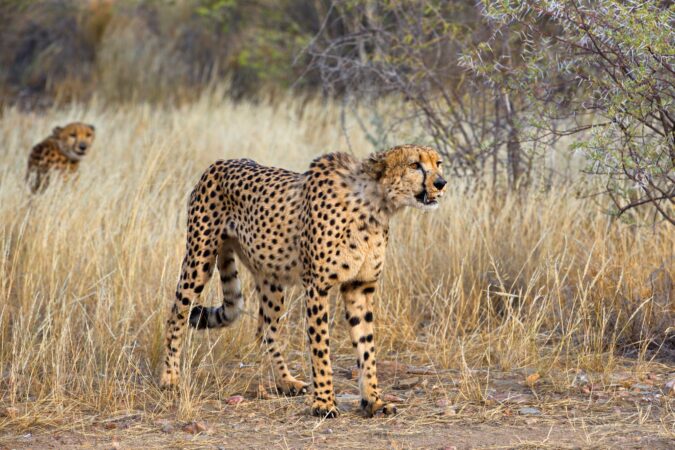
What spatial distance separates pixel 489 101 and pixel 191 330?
3181mm

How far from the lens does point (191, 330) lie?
429 centimetres

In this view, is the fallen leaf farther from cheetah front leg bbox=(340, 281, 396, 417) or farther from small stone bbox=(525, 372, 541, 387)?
small stone bbox=(525, 372, 541, 387)

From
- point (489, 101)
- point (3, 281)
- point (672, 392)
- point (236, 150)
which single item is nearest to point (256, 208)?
point (3, 281)

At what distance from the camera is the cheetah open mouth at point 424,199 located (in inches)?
148

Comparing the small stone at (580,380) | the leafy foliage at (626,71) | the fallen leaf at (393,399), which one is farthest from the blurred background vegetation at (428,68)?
the fallen leaf at (393,399)

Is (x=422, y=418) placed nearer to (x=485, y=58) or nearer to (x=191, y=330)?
(x=191, y=330)

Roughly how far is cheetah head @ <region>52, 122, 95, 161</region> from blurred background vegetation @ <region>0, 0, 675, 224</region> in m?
1.71

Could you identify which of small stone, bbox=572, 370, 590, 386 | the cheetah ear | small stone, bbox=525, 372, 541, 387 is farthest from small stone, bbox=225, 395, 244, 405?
small stone, bbox=572, 370, 590, 386

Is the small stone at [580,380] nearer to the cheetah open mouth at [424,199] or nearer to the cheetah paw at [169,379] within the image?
the cheetah open mouth at [424,199]

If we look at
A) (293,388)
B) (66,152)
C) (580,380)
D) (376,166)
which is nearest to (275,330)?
(293,388)

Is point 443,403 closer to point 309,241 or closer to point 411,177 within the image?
point 309,241

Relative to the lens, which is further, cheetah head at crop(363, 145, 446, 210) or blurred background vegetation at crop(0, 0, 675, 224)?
blurred background vegetation at crop(0, 0, 675, 224)

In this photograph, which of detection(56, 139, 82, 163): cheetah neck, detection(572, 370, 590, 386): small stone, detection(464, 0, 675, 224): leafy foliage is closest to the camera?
detection(464, 0, 675, 224): leafy foliage

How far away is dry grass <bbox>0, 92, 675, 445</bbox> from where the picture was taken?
4.16 meters
